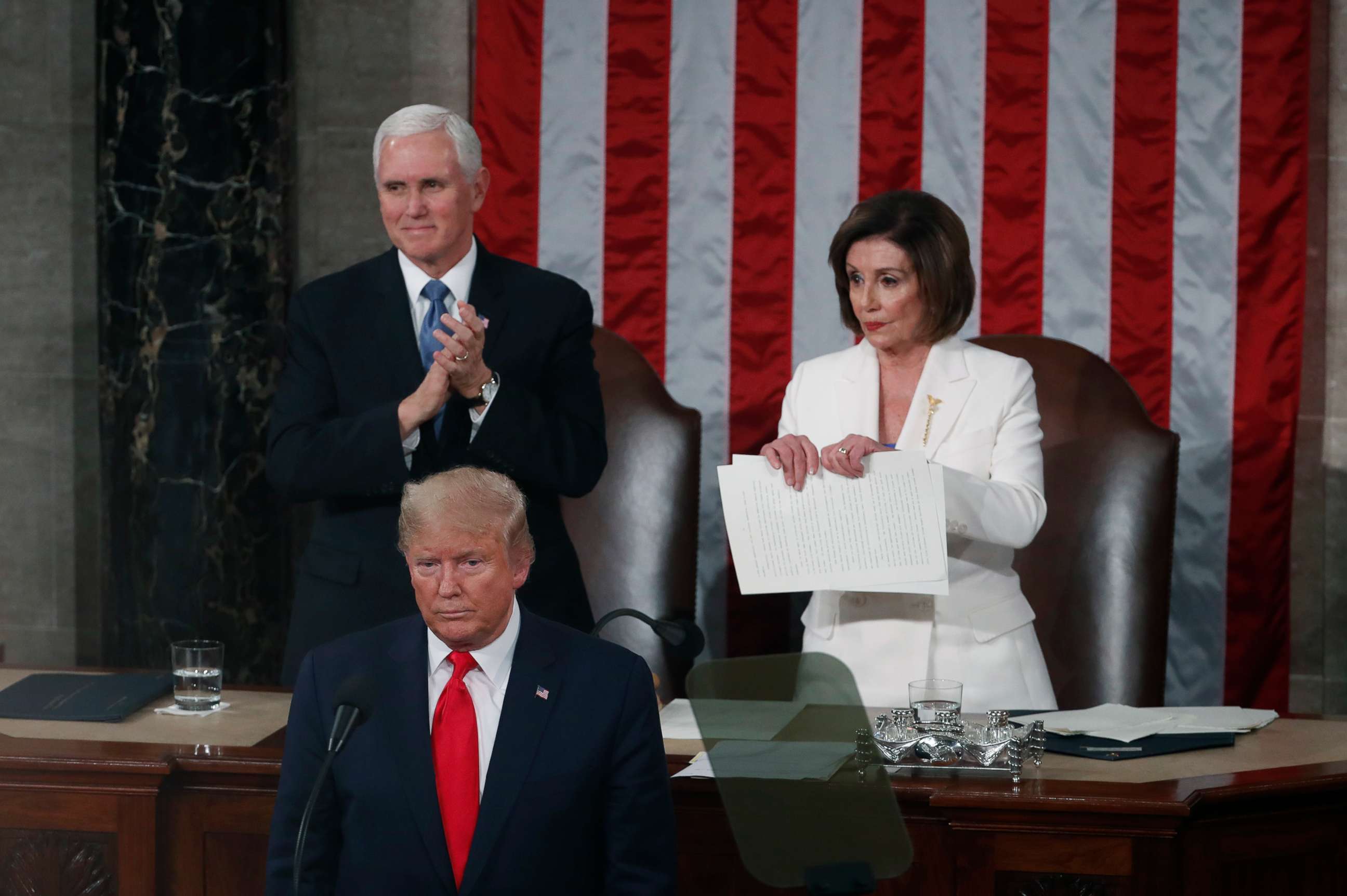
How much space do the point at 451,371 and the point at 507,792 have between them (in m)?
0.80

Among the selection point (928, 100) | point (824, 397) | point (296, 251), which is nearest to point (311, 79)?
point (296, 251)

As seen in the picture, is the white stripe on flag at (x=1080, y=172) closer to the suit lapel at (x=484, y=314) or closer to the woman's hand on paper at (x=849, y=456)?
the woman's hand on paper at (x=849, y=456)

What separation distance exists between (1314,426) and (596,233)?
7.06 ft

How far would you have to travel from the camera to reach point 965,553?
2949mm

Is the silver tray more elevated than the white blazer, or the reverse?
the white blazer

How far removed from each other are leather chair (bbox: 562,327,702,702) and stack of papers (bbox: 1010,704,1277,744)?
1552 mm

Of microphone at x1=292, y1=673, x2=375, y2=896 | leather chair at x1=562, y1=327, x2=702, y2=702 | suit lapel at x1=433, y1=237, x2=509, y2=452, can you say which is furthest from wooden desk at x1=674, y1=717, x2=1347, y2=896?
leather chair at x1=562, y1=327, x2=702, y2=702

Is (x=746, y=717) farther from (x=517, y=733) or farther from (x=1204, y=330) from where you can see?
(x=1204, y=330)

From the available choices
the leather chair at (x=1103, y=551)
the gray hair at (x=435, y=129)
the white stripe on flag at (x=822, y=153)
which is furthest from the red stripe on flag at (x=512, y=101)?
the gray hair at (x=435, y=129)

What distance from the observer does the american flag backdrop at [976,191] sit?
14.2ft

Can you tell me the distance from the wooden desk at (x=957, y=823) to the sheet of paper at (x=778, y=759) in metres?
0.11

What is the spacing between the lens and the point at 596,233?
453 centimetres

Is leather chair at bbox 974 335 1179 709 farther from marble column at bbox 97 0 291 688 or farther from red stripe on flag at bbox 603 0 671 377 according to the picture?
marble column at bbox 97 0 291 688

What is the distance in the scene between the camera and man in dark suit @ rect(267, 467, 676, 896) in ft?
6.70
